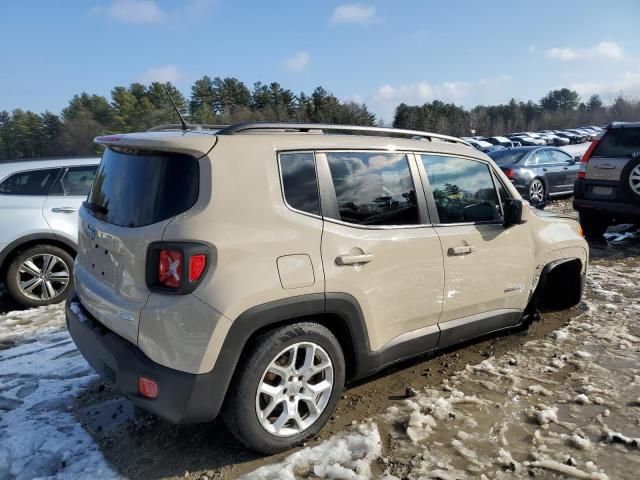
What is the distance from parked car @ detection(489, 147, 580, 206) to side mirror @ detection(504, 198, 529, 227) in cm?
887

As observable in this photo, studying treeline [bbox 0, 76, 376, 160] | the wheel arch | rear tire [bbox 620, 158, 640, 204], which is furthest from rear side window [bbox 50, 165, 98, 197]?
treeline [bbox 0, 76, 376, 160]

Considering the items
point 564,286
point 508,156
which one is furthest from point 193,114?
point 564,286

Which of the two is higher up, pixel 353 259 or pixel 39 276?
pixel 353 259

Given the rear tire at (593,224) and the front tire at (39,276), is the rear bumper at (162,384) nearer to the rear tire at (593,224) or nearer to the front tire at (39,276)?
the front tire at (39,276)

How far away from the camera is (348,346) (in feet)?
10.1

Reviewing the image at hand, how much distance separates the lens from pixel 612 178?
7863 mm

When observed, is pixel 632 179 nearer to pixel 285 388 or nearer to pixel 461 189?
pixel 461 189

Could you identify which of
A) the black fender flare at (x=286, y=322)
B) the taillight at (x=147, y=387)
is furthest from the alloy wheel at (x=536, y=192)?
the taillight at (x=147, y=387)

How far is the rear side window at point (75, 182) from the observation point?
19.9 ft

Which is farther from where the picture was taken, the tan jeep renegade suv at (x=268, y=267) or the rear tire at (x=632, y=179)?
the rear tire at (x=632, y=179)

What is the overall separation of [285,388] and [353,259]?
827 millimetres

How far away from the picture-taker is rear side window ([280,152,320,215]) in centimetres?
281

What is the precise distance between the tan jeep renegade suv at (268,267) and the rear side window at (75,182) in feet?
10.3

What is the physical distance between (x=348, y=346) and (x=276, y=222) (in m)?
0.94
